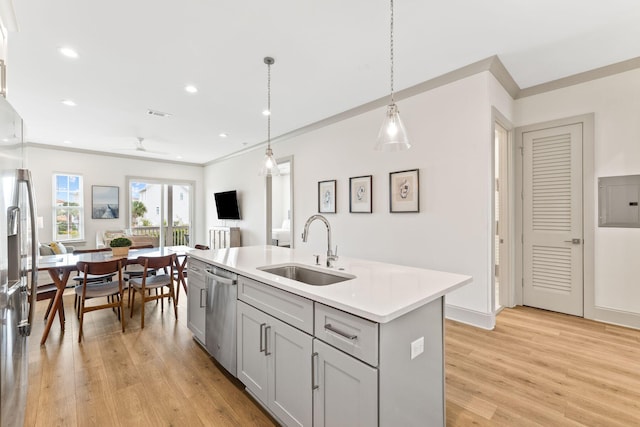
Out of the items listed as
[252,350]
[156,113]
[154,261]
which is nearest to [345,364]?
[252,350]

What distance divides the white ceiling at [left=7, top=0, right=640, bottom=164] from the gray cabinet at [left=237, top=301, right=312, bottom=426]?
2.26 meters

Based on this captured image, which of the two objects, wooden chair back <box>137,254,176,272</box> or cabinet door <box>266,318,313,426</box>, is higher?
wooden chair back <box>137,254,176,272</box>

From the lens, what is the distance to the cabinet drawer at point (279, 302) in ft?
4.86

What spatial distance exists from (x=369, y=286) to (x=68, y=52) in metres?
3.44

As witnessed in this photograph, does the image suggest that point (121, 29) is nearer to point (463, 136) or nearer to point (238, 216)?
point (463, 136)

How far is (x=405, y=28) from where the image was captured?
241 centimetres

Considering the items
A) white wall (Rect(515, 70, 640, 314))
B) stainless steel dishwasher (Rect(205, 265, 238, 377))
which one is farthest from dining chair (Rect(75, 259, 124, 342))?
white wall (Rect(515, 70, 640, 314))

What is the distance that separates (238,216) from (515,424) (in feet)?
20.4

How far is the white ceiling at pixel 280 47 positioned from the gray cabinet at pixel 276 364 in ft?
7.40

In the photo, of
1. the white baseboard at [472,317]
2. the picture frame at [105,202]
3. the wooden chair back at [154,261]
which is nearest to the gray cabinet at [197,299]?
the wooden chair back at [154,261]

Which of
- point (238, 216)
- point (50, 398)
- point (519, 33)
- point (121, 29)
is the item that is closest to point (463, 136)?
point (519, 33)

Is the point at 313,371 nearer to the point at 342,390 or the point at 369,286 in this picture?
the point at 342,390

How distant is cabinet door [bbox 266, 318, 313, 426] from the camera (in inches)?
57.6

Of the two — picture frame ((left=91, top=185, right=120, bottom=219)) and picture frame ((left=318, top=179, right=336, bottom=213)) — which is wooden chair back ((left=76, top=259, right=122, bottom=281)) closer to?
picture frame ((left=318, top=179, right=336, bottom=213))
